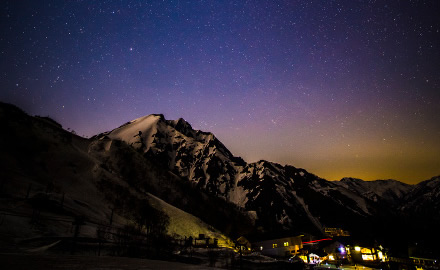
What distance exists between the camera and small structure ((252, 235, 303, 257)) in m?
71.1

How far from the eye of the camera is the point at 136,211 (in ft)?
247

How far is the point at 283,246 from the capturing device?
72500 mm

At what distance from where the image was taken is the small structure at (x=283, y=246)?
2798 inches

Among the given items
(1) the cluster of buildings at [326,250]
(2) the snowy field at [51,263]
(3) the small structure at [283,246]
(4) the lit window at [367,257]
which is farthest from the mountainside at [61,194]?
(4) the lit window at [367,257]

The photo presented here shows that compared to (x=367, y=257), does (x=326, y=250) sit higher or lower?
higher

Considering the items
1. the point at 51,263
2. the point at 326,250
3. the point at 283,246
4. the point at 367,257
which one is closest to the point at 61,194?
the point at 51,263

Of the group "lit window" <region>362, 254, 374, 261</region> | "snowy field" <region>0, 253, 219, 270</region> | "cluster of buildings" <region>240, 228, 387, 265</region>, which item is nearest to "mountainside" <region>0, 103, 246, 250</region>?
"snowy field" <region>0, 253, 219, 270</region>

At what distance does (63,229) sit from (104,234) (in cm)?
687

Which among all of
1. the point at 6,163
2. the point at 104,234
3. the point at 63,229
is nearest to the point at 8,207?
the point at 63,229

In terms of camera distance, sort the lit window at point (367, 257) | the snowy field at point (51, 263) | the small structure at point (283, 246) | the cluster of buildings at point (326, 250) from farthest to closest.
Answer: the small structure at point (283, 246) < the cluster of buildings at point (326, 250) < the lit window at point (367, 257) < the snowy field at point (51, 263)

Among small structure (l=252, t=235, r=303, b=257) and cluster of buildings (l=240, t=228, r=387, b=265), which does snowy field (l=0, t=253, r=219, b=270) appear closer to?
cluster of buildings (l=240, t=228, r=387, b=265)

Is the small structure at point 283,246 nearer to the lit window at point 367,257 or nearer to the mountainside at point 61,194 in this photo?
the mountainside at point 61,194

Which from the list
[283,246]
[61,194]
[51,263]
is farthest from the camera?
[283,246]

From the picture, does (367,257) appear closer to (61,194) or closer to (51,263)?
(51,263)
